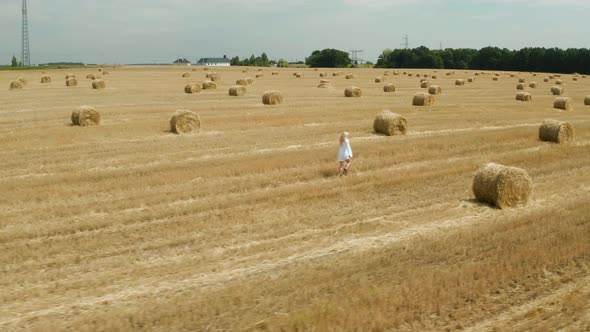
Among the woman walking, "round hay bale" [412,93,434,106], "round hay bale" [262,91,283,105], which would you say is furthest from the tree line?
the woman walking

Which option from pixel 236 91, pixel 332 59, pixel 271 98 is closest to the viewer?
pixel 271 98

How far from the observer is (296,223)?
1180 centimetres

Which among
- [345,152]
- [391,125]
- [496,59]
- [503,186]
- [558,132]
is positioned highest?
[496,59]

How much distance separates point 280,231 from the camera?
443 inches

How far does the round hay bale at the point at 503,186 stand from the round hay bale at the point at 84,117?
14.7m

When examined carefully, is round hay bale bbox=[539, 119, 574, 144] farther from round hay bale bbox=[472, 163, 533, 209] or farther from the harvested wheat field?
round hay bale bbox=[472, 163, 533, 209]

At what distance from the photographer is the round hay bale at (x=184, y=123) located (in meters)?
20.9

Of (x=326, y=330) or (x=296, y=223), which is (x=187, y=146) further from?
(x=326, y=330)

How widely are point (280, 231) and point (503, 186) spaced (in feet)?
17.3

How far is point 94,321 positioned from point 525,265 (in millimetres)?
6356

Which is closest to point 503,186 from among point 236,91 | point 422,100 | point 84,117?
point 84,117

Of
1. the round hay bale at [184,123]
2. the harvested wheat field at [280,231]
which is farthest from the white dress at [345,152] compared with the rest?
the round hay bale at [184,123]

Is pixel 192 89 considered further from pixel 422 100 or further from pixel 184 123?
pixel 184 123

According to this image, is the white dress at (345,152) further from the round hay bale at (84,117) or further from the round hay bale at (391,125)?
the round hay bale at (84,117)
